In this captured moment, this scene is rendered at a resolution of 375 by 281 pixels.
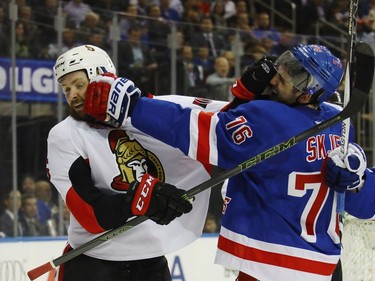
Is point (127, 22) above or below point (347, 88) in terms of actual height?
below

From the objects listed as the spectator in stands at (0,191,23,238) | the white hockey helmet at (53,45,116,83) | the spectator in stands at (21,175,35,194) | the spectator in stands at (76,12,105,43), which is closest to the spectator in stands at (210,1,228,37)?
the spectator in stands at (76,12,105,43)

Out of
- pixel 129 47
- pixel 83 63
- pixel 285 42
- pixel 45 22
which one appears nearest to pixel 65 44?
pixel 45 22

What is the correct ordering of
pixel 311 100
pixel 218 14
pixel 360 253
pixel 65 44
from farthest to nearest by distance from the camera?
pixel 218 14, pixel 65 44, pixel 360 253, pixel 311 100

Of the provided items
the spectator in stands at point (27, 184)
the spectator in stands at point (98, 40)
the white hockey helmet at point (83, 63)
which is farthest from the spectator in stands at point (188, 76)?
the white hockey helmet at point (83, 63)

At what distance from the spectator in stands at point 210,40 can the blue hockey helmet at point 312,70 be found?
10.0 feet

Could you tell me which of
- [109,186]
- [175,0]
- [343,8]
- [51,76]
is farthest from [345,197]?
[343,8]

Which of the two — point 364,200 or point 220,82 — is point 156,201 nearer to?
point 364,200

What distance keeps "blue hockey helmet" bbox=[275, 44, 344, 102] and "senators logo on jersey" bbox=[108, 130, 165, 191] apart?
1.52 ft

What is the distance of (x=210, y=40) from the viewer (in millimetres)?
5477

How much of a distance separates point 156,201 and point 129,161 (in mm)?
218

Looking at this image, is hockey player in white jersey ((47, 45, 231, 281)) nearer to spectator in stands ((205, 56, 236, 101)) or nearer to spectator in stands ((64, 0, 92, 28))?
spectator in stands ((64, 0, 92, 28))

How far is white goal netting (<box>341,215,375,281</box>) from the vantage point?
3.67 m

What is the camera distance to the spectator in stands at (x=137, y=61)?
5102 millimetres

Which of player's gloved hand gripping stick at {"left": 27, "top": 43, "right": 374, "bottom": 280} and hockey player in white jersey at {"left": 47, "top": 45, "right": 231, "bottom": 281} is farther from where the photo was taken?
hockey player in white jersey at {"left": 47, "top": 45, "right": 231, "bottom": 281}
